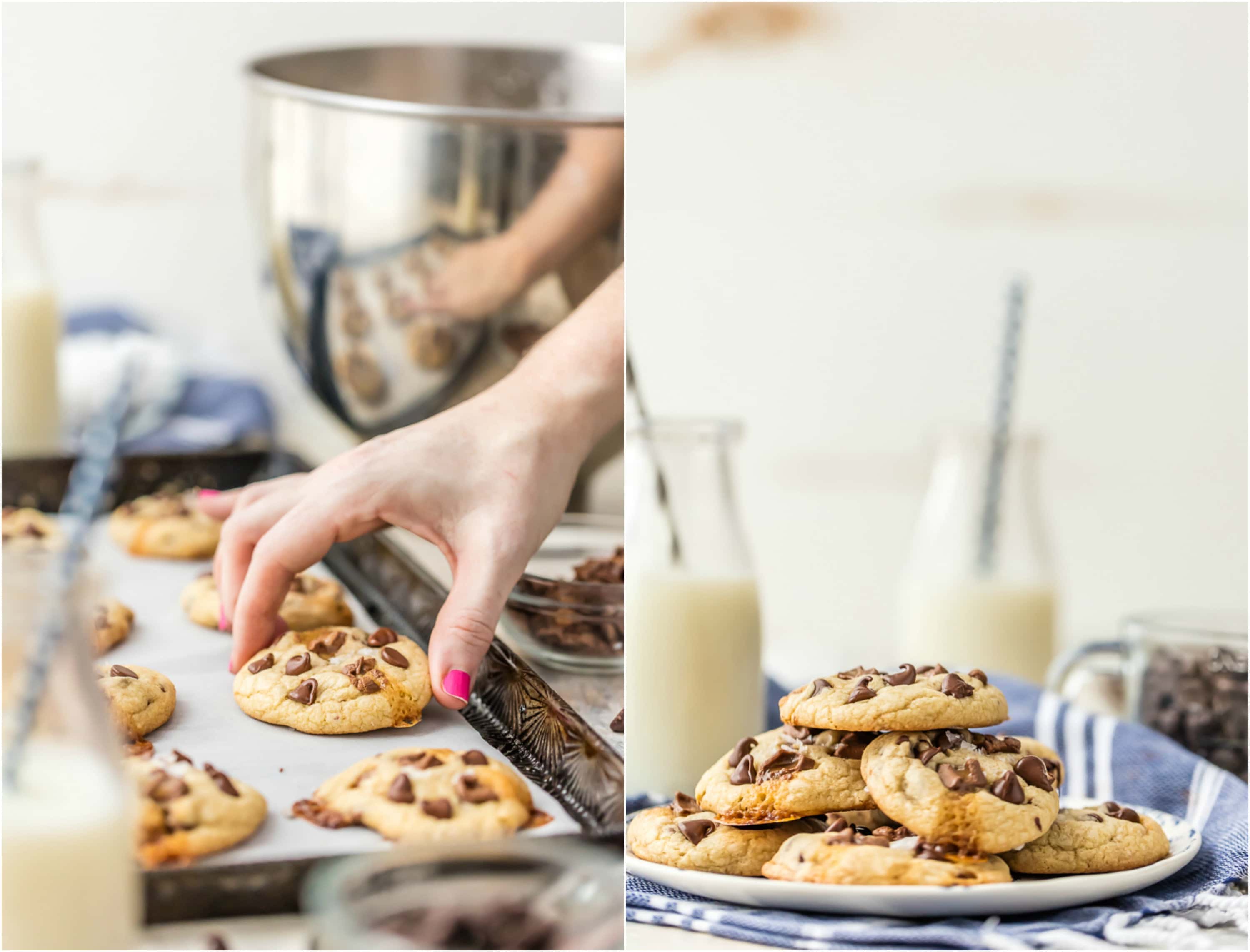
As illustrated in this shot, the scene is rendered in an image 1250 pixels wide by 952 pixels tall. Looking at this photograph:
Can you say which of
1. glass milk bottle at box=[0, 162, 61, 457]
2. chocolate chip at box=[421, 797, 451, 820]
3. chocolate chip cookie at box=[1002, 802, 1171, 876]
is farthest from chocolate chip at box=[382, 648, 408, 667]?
chocolate chip cookie at box=[1002, 802, 1171, 876]

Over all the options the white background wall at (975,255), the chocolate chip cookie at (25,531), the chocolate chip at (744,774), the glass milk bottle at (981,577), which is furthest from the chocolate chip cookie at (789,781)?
the white background wall at (975,255)

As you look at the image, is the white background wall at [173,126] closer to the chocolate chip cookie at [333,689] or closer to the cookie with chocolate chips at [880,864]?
the chocolate chip cookie at [333,689]

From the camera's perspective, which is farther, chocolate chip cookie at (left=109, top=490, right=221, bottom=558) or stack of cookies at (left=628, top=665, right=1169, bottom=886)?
chocolate chip cookie at (left=109, top=490, right=221, bottom=558)

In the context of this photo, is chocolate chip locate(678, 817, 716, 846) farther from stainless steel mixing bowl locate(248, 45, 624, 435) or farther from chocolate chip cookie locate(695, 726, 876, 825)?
stainless steel mixing bowl locate(248, 45, 624, 435)

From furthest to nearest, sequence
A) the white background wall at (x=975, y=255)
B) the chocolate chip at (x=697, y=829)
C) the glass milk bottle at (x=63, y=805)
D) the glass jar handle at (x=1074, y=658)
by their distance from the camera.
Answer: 1. the white background wall at (x=975, y=255)
2. the glass jar handle at (x=1074, y=658)
3. the chocolate chip at (x=697, y=829)
4. the glass milk bottle at (x=63, y=805)

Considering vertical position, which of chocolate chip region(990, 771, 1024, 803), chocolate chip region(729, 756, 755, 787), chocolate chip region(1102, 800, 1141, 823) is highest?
chocolate chip region(990, 771, 1024, 803)

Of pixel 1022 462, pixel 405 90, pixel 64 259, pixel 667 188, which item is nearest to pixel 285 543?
pixel 64 259

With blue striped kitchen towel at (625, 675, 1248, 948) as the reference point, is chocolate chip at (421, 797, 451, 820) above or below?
above
